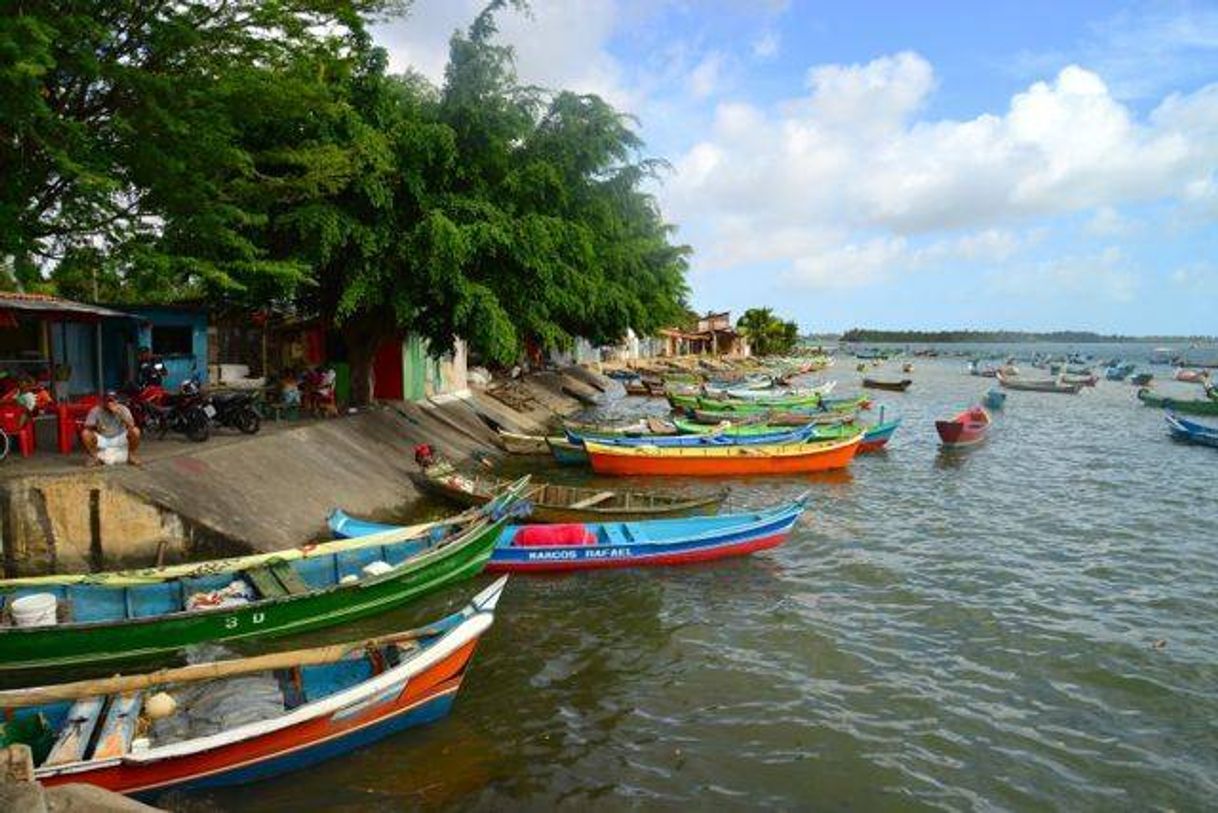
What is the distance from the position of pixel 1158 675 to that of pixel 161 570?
518 inches

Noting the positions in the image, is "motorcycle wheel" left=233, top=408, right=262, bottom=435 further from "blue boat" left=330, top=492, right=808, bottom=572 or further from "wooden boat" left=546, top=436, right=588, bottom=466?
"wooden boat" left=546, top=436, right=588, bottom=466

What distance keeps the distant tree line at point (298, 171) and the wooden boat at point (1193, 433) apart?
25730mm

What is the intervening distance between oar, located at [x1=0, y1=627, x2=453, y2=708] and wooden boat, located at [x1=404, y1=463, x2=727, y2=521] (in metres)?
7.03

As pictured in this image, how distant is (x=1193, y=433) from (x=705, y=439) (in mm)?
22540

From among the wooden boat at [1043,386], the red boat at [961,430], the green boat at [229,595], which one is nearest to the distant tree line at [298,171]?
the green boat at [229,595]

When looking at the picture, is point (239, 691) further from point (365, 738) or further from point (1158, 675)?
point (1158, 675)

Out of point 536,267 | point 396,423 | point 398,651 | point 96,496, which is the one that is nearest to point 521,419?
point 396,423

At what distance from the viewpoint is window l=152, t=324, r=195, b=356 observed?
24.1 meters

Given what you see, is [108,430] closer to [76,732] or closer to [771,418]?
[76,732]

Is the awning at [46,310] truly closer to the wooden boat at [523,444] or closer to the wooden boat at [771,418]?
the wooden boat at [523,444]

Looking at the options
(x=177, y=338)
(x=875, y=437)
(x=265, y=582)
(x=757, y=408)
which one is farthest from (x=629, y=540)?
(x=757, y=408)

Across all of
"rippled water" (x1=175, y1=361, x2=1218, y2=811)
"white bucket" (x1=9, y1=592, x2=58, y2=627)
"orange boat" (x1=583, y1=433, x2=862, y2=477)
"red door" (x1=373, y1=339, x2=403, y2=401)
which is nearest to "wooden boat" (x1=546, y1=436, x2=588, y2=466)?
"orange boat" (x1=583, y1=433, x2=862, y2=477)

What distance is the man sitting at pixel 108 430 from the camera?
12.8m

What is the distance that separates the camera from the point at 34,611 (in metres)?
8.92
